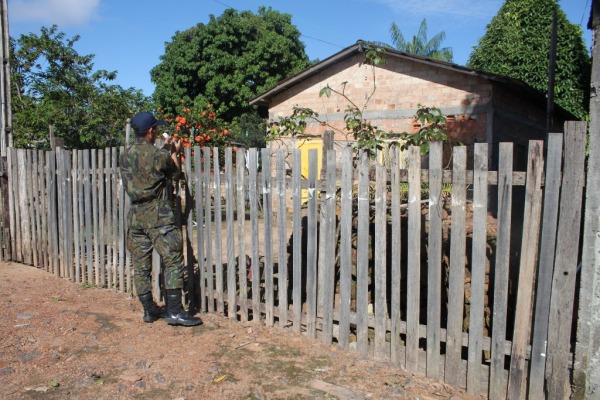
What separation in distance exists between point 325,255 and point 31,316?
3.02m

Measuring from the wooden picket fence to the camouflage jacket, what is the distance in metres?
0.28

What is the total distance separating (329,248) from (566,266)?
1.72 meters

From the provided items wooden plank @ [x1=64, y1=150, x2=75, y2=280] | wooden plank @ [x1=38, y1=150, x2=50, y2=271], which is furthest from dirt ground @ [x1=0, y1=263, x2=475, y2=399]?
wooden plank @ [x1=38, y1=150, x2=50, y2=271]

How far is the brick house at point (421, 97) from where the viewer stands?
1090cm

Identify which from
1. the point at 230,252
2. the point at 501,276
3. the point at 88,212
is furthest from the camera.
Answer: the point at 88,212

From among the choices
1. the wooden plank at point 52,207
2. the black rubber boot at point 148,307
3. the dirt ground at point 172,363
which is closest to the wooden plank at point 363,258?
the dirt ground at point 172,363

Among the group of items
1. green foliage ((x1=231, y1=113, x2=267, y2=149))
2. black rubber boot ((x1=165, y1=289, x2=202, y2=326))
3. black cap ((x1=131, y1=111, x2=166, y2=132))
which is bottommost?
black rubber boot ((x1=165, y1=289, x2=202, y2=326))

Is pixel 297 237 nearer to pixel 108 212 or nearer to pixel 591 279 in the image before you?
pixel 591 279

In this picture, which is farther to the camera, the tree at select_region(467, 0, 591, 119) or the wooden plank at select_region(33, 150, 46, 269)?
the tree at select_region(467, 0, 591, 119)

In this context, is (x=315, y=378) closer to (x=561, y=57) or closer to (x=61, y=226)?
(x=61, y=226)

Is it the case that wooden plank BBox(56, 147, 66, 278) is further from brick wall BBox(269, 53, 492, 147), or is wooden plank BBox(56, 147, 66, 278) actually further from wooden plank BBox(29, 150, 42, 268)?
brick wall BBox(269, 53, 492, 147)

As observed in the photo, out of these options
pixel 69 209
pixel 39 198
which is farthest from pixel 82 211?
pixel 39 198

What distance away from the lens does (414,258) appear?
3494 millimetres

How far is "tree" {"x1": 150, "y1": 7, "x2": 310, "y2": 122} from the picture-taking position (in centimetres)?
2284
